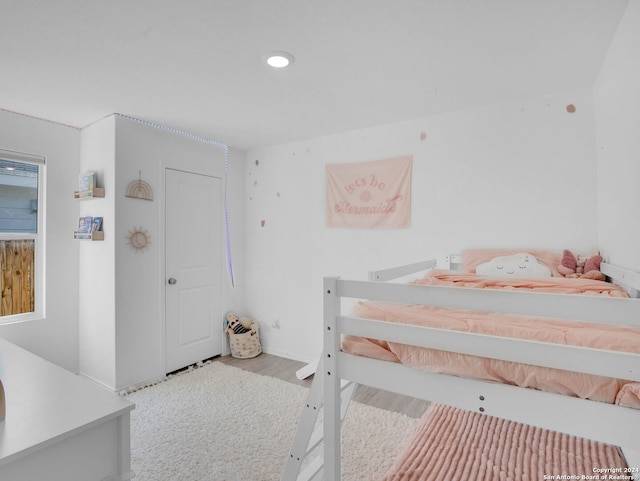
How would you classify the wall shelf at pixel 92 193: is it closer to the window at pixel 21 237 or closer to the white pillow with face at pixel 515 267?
the window at pixel 21 237

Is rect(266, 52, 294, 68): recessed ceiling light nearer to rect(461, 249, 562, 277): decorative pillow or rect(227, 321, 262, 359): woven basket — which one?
rect(461, 249, 562, 277): decorative pillow

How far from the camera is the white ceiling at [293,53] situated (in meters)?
1.57

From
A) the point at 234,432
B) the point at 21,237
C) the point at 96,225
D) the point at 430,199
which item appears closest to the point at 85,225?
the point at 96,225

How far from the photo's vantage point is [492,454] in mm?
1749

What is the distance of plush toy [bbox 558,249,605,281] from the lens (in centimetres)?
205

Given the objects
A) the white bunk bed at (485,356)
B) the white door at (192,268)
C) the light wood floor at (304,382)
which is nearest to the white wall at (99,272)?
the white door at (192,268)

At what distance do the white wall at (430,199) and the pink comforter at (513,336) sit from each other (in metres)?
1.51

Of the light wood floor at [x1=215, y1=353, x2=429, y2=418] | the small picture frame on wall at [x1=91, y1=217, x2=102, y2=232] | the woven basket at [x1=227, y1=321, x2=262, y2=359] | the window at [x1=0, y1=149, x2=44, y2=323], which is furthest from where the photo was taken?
the woven basket at [x1=227, y1=321, x2=262, y2=359]

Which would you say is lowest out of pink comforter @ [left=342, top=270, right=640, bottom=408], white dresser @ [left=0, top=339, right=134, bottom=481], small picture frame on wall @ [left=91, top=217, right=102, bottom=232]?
white dresser @ [left=0, top=339, right=134, bottom=481]

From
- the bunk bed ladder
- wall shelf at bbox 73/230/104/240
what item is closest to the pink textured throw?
the bunk bed ladder

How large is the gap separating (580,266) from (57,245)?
4074 mm

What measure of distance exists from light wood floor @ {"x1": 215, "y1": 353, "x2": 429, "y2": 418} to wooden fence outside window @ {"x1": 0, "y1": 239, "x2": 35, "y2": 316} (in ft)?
5.80

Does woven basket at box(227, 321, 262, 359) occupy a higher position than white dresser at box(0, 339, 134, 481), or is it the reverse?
white dresser at box(0, 339, 134, 481)

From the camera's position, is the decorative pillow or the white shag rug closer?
the white shag rug
